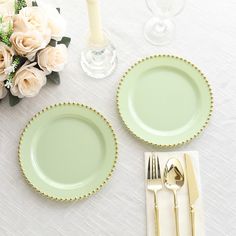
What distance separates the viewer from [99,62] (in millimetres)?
1097

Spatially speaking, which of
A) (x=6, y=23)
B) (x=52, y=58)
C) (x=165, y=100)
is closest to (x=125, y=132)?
(x=165, y=100)

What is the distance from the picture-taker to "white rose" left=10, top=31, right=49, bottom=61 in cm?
93

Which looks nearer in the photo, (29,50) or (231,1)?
(29,50)

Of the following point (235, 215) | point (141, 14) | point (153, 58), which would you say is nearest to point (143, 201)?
point (235, 215)

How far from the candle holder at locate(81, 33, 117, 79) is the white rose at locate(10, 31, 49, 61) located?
0.52ft

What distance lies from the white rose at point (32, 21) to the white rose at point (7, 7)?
2 centimetres

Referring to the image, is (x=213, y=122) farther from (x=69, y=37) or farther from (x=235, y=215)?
(x=69, y=37)

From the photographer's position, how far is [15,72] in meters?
0.99

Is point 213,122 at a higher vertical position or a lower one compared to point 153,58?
lower

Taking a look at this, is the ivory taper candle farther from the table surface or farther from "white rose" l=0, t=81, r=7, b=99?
"white rose" l=0, t=81, r=7, b=99

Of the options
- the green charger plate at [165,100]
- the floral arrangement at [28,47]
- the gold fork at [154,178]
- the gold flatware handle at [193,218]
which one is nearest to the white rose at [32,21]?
the floral arrangement at [28,47]

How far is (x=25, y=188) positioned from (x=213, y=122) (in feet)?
1.47

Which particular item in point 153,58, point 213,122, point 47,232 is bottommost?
point 47,232

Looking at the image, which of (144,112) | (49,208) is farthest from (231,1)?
(49,208)
